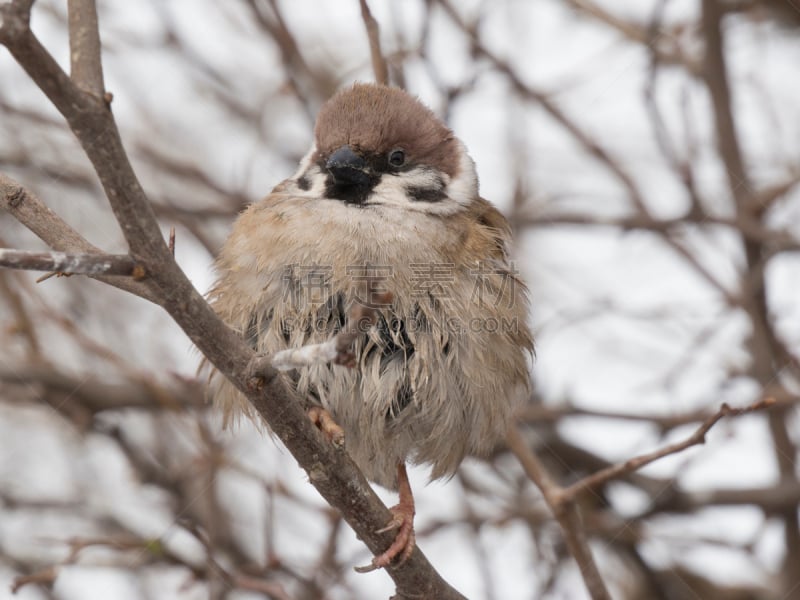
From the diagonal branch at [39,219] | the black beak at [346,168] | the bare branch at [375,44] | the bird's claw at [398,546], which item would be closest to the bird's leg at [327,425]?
the bird's claw at [398,546]

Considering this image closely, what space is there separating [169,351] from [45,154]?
1161 mm

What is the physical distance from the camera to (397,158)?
323 cm

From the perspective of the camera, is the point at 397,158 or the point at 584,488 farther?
the point at 397,158

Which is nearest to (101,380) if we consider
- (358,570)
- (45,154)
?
(45,154)

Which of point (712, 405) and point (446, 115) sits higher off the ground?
point (446, 115)

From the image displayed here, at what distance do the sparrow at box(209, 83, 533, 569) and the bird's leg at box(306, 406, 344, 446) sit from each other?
18 millimetres

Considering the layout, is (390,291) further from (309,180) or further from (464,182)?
(464,182)

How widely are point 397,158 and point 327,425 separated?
1.04 meters

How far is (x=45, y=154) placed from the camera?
4836 millimetres

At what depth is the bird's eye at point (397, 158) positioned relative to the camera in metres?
3.21

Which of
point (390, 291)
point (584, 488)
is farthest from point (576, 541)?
point (390, 291)

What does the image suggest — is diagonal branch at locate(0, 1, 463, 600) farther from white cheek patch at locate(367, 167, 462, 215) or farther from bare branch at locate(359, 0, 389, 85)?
bare branch at locate(359, 0, 389, 85)

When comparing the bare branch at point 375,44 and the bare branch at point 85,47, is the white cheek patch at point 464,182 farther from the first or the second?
the bare branch at point 85,47

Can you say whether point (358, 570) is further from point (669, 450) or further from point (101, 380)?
point (101, 380)
